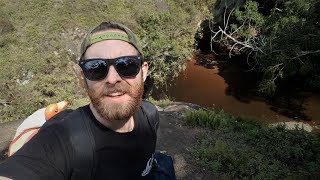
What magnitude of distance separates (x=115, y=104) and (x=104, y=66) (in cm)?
25

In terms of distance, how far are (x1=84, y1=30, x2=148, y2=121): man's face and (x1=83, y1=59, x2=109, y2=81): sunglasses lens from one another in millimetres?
27

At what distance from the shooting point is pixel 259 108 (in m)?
15.7

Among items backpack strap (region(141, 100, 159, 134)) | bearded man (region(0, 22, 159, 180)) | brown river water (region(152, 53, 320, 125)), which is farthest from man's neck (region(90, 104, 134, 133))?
brown river water (region(152, 53, 320, 125))

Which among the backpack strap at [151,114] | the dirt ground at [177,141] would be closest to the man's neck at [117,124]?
the backpack strap at [151,114]

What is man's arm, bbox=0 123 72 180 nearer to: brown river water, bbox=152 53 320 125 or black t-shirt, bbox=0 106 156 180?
black t-shirt, bbox=0 106 156 180

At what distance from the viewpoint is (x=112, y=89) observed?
7.57 ft

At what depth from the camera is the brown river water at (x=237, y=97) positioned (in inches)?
595

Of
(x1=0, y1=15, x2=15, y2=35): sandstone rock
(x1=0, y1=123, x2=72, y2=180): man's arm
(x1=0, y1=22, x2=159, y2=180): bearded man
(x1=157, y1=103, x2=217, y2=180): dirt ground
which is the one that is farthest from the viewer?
(x1=0, y1=15, x2=15, y2=35): sandstone rock

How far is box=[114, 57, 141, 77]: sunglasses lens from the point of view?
2.31 metres

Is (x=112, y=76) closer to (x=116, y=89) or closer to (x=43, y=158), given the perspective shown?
(x=116, y=89)

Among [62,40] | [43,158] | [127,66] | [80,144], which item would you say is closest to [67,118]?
[80,144]

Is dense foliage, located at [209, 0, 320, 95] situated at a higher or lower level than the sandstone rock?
lower

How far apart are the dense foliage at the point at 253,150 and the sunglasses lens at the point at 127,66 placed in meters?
4.66

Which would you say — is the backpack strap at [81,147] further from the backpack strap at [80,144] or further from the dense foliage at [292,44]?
the dense foliage at [292,44]
